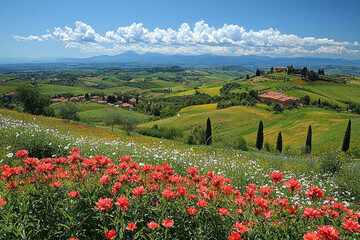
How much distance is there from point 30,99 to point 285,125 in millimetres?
59419

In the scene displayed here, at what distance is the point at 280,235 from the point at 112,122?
118 feet

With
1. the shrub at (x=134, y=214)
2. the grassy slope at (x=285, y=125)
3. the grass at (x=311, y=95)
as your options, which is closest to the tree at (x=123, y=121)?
the grassy slope at (x=285, y=125)

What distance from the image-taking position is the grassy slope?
39.8 m

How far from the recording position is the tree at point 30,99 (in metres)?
36.5

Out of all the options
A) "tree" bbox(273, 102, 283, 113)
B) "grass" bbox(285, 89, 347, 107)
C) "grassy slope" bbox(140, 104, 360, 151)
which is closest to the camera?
"grassy slope" bbox(140, 104, 360, 151)

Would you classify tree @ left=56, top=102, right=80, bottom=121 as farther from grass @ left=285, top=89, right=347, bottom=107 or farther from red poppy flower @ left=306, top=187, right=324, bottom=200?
grass @ left=285, top=89, right=347, bottom=107

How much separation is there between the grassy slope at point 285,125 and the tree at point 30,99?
34.2 metres

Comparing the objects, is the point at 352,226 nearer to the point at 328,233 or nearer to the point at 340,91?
the point at 328,233

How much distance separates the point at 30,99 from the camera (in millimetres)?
37250

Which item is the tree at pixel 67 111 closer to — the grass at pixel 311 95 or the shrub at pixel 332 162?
the shrub at pixel 332 162

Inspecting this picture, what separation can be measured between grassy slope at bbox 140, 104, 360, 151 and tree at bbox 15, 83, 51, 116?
34.2 m

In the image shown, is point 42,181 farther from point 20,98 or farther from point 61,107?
point 20,98

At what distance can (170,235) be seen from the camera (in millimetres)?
2518

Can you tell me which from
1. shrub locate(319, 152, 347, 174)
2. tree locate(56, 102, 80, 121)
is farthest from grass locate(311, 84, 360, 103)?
tree locate(56, 102, 80, 121)
